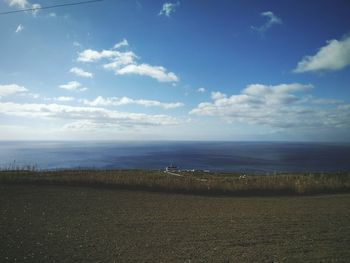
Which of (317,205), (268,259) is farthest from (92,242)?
(317,205)

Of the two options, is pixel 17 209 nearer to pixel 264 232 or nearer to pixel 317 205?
pixel 264 232

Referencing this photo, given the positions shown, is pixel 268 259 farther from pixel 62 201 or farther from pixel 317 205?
pixel 62 201

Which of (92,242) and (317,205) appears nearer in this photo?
(92,242)

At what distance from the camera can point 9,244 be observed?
7172mm

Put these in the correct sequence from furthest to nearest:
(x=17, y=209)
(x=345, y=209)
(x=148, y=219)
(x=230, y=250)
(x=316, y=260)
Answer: (x=345, y=209), (x=17, y=209), (x=148, y=219), (x=230, y=250), (x=316, y=260)

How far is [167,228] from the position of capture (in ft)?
29.6

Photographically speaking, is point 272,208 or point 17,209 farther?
point 272,208

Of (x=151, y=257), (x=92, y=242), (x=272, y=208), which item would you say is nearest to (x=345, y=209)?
(x=272, y=208)

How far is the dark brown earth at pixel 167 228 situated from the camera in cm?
682

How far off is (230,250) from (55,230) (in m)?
5.03

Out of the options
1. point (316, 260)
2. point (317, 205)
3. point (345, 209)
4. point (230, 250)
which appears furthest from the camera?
point (317, 205)

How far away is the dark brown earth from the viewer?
682 cm

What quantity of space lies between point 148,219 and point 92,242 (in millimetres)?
2740

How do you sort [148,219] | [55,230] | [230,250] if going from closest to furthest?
1. [230,250]
2. [55,230]
3. [148,219]
